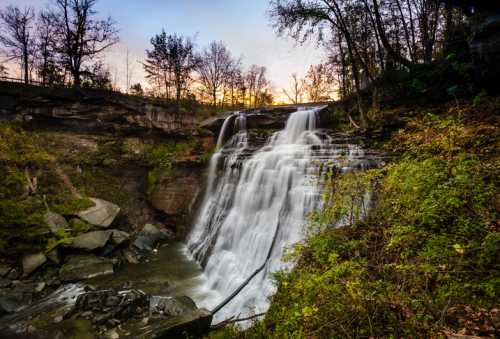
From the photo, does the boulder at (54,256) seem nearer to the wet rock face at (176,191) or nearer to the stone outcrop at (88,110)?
the wet rock face at (176,191)

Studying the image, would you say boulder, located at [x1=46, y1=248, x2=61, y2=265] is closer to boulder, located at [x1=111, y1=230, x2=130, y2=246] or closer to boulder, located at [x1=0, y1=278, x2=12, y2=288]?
boulder, located at [x1=0, y1=278, x2=12, y2=288]

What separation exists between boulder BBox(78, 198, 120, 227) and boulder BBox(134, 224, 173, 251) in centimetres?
146

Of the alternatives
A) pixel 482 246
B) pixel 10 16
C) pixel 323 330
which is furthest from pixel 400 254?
pixel 10 16

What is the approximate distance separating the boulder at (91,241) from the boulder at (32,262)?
2.62 feet

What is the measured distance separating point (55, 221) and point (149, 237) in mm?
3594

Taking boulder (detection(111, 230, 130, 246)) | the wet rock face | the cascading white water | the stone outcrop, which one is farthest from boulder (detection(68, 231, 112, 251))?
the stone outcrop

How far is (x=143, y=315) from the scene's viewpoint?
215 inches

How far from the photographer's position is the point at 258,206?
881cm

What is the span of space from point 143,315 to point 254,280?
2.82 meters

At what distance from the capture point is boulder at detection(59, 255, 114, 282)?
293 inches

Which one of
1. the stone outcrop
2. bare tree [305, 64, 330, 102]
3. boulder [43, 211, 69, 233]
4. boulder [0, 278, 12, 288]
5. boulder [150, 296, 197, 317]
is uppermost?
bare tree [305, 64, 330, 102]

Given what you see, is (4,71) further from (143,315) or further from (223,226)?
(143,315)

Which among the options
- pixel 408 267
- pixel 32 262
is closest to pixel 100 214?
pixel 32 262

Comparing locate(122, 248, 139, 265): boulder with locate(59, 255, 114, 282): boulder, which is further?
locate(122, 248, 139, 265): boulder
